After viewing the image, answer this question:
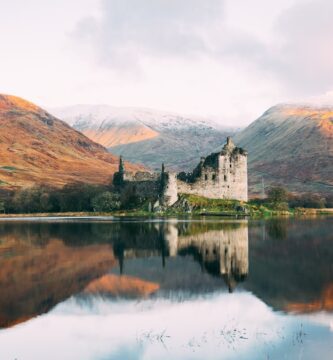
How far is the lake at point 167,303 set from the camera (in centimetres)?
1550

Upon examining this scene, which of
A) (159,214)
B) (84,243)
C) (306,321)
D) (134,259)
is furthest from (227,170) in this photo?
(306,321)

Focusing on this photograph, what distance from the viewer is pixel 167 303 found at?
2095 centimetres

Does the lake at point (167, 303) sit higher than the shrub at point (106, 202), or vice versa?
the shrub at point (106, 202)

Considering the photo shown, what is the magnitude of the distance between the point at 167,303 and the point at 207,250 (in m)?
14.9

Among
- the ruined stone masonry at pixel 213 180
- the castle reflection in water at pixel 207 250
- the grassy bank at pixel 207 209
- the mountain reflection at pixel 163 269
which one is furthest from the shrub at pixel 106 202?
the mountain reflection at pixel 163 269

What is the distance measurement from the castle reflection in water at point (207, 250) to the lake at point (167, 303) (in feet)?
0.41

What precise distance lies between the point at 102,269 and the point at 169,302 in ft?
26.7

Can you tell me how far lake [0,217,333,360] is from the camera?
50.9ft

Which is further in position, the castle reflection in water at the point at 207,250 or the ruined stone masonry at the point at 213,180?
the ruined stone masonry at the point at 213,180

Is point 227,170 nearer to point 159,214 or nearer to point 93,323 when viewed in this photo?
point 159,214

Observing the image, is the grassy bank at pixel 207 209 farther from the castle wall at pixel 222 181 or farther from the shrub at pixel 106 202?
the shrub at pixel 106 202

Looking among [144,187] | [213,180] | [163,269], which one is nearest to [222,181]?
[213,180]

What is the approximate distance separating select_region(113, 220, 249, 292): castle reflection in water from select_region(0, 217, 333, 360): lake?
0.41ft

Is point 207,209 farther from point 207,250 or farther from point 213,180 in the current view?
point 207,250
